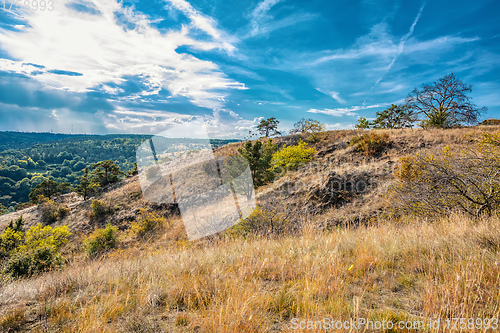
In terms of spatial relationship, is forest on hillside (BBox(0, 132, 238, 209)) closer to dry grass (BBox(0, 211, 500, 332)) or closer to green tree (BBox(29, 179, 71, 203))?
green tree (BBox(29, 179, 71, 203))

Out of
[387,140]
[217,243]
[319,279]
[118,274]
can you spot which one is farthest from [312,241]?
[387,140]

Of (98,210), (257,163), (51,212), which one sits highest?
(257,163)

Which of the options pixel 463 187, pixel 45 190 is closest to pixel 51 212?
pixel 45 190

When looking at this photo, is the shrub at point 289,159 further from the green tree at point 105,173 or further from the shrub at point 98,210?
the green tree at point 105,173

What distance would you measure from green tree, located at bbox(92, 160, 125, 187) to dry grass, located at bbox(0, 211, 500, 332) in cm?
4262

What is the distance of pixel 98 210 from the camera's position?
27.0 m

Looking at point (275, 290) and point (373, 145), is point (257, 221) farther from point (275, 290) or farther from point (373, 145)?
point (373, 145)

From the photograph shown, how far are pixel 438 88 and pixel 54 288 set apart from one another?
1835 inches

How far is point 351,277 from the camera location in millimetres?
2787

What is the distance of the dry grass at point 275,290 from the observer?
76.5 inches

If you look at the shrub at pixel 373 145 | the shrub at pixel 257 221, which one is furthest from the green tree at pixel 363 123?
the shrub at pixel 257 221

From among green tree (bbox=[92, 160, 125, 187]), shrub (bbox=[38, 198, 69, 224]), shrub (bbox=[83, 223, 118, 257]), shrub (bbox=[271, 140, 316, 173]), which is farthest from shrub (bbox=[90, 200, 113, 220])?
shrub (bbox=[271, 140, 316, 173])

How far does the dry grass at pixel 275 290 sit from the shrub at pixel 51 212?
3535 centimetres

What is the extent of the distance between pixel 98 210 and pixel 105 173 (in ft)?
49.0
